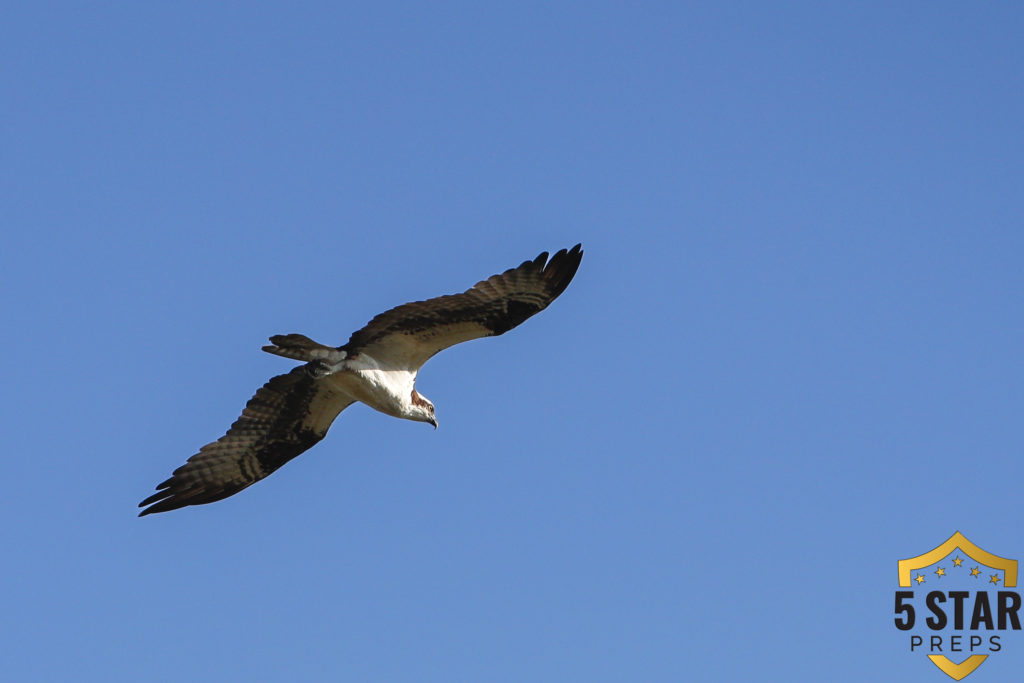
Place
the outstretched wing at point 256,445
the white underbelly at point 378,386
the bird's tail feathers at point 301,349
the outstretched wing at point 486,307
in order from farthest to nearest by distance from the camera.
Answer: the outstretched wing at point 256,445 → the white underbelly at point 378,386 → the outstretched wing at point 486,307 → the bird's tail feathers at point 301,349

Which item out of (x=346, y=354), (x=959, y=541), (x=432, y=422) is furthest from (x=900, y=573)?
(x=346, y=354)

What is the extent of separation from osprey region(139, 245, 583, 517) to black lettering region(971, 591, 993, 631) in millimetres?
8180

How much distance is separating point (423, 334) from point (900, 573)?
789 cm

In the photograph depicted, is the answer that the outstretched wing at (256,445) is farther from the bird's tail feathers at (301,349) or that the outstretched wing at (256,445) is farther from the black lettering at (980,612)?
the black lettering at (980,612)

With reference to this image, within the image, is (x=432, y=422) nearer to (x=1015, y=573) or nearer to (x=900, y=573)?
(x=900, y=573)

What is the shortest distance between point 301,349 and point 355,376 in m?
0.79

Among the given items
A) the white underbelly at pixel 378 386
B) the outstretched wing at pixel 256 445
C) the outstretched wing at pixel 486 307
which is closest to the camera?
the outstretched wing at pixel 486 307

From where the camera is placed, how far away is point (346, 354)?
16203mm

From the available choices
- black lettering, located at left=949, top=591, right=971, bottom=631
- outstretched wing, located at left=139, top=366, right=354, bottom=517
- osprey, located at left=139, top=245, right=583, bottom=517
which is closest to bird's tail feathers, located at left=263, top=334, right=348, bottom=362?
osprey, located at left=139, top=245, right=583, bottom=517

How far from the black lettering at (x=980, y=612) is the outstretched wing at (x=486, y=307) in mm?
8187

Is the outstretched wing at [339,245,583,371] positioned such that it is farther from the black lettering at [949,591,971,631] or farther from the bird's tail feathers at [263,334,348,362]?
the black lettering at [949,591,971,631]

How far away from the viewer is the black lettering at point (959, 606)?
2020 cm

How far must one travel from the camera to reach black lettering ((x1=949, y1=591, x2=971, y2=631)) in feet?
66.3

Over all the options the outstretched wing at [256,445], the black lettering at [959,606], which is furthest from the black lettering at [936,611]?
the outstretched wing at [256,445]
